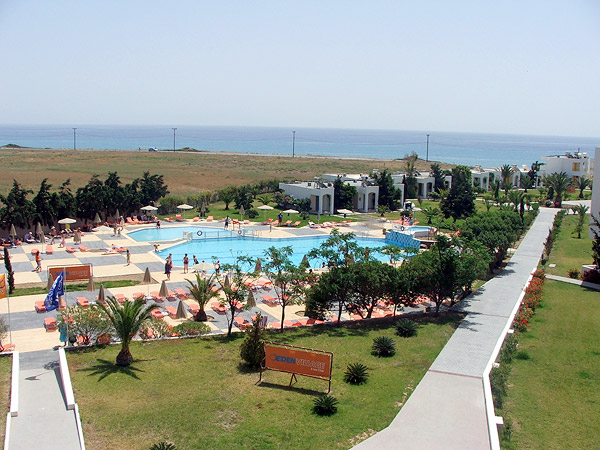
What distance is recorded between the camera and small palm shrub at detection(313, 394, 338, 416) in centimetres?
1297

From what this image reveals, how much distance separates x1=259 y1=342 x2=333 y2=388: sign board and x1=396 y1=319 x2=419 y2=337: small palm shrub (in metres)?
5.30

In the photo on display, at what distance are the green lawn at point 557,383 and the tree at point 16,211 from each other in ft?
96.0

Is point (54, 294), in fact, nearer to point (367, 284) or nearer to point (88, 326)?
point (88, 326)

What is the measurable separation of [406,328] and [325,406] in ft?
21.9

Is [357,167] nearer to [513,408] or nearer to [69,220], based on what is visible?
[69,220]

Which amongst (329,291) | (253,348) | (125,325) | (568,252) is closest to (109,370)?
(125,325)

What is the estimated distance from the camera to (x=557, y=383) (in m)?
15.5

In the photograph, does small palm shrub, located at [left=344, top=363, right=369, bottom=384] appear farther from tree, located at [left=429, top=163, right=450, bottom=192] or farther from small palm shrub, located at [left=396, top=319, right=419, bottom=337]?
tree, located at [left=429, top=163, right=450, bottom=192]

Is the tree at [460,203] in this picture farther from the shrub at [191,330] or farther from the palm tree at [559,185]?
the shrub at [191,330]

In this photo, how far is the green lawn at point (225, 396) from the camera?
1177 cm

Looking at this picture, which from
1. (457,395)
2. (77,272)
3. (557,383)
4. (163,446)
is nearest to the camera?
(163,446)

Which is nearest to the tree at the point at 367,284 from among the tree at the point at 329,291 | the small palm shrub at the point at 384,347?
the tree at the point at 329,291

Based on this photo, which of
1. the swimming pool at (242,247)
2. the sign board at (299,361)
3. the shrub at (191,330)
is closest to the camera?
the sign board at (299,361)

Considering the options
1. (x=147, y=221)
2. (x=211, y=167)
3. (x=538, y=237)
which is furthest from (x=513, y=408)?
(x=211, y=167)
